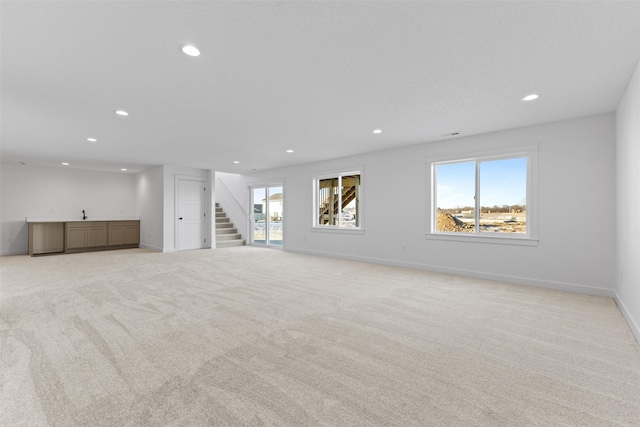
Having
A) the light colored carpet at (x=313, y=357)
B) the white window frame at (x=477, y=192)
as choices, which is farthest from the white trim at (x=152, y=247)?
the white window frame at (x=477, y=192)

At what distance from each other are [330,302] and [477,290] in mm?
2203

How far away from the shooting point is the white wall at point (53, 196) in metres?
7.96

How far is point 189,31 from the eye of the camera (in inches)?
A: 85.0

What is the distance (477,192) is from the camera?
203 inches

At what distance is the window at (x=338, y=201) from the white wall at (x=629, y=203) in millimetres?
4241

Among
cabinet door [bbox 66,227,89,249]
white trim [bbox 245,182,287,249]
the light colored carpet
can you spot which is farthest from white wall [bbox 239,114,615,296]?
cabinet door [bbox 66,227,89,249]

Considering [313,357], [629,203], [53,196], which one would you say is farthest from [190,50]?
[53,196]

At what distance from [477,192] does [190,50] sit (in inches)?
190

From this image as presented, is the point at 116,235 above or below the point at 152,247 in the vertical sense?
above

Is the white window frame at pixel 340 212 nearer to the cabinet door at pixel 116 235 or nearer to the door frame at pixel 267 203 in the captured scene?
the door frame at pixel 267 203

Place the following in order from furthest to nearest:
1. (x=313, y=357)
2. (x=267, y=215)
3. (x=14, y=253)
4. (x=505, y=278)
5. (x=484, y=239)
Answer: (x=267, y=215) < (x=14, y=253) < (x=484, y=239) < (x=505, y=278) < (x=313, y=357)

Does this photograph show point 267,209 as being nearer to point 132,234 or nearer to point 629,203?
point 132,234

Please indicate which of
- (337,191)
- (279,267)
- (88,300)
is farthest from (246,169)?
(88,300)

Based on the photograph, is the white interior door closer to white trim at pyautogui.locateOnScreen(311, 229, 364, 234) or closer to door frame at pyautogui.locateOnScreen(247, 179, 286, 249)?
door frame at pyautogui.locateOnScreen(247, 179, 286, 249)
